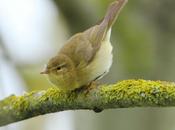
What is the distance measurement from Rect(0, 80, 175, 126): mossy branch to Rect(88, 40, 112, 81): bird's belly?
1.11ft

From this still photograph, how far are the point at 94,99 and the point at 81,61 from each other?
70 centimetres

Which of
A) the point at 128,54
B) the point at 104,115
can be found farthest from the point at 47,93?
the point at 128,54

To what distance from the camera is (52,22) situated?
600cm

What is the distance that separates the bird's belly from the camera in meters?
3.50

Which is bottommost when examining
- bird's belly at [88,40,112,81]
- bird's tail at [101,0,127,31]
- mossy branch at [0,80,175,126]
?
A: mossy branch at [0,80,175,126]

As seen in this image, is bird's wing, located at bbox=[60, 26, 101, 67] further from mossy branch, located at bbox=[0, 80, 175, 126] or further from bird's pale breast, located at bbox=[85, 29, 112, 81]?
mossy branch, located at bbox=[0, 80, 175, 126]

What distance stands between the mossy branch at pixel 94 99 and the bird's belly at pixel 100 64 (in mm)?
339

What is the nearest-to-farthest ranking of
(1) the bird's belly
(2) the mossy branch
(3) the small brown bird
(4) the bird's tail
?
(2) the mossy branch < (3) the small brown bird < (1) the bird's belly < (4) the bird's tail

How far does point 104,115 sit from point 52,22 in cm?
168

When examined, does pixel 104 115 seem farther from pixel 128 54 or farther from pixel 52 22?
pixel 52 22

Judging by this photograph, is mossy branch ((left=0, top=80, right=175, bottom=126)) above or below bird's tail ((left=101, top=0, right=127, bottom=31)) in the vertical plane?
below

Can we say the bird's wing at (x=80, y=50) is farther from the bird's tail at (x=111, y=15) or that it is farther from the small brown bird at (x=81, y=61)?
the bird's tail at (x=111, y=15)

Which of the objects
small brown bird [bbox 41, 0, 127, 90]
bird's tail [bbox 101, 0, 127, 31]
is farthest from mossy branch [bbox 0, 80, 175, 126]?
bird's tail [bbox 101, 0, 127, 31]

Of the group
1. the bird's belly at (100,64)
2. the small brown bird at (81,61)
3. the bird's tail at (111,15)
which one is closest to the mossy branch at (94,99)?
the small brown bird at (81,61)
